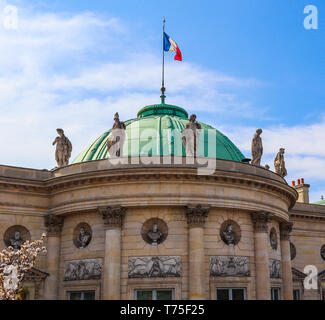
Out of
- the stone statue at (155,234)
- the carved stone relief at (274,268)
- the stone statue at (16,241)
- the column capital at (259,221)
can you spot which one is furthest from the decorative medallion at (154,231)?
the stone statue at (16,241)

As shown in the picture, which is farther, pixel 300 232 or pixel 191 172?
pixel 300 232

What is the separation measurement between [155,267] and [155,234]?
2.10 meters

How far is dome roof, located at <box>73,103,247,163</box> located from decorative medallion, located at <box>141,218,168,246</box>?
253 inches

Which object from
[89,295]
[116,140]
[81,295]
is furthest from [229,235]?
[81,295]

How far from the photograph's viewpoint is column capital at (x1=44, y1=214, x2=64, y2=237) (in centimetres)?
3419

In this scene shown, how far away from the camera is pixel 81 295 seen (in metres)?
32.4

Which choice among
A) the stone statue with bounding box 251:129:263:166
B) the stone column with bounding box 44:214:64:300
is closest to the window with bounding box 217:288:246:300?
the stone statue with bounding box 251:129:263:166

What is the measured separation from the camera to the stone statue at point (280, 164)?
39.8 meters

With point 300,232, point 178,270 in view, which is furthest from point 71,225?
point 300,232

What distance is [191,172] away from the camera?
3197cm

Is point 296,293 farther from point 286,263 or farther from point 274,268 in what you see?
point 274,268

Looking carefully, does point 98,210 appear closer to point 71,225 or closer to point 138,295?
point 71,225

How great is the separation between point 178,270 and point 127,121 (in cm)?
1608
